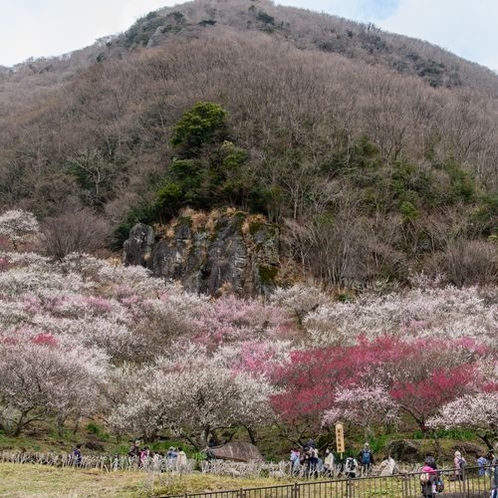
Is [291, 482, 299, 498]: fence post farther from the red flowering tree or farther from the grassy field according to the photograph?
the red flowering tree

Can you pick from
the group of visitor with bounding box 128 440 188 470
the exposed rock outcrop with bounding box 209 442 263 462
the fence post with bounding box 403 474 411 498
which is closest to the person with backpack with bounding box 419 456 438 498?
the fence post with bounding box 403 474 411 498

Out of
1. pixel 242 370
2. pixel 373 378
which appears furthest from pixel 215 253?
pixel 373 378

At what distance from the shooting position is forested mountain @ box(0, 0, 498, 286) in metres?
44.6

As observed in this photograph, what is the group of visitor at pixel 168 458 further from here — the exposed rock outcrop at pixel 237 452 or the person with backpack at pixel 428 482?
the person with backpack at pixel 428 482

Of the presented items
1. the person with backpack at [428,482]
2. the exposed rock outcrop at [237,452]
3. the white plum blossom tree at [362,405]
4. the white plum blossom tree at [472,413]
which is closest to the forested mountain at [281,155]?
the white plum blossom tree at [362,405]

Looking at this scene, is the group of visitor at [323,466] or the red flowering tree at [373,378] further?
the red flowering tree at [373,378]

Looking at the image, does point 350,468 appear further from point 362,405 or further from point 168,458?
point 168,458

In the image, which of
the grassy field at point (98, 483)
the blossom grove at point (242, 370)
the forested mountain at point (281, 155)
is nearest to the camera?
the grassy field at point (98, 483)

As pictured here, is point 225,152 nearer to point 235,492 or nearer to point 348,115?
point 348,115

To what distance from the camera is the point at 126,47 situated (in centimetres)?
11294

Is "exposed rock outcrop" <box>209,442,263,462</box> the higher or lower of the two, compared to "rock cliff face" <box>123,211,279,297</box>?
lower

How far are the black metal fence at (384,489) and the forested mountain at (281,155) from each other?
95.8ft

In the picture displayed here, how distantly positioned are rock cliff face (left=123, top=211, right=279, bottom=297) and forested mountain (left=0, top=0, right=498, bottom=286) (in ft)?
5.90

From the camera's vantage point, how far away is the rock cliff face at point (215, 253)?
43.1 meters
